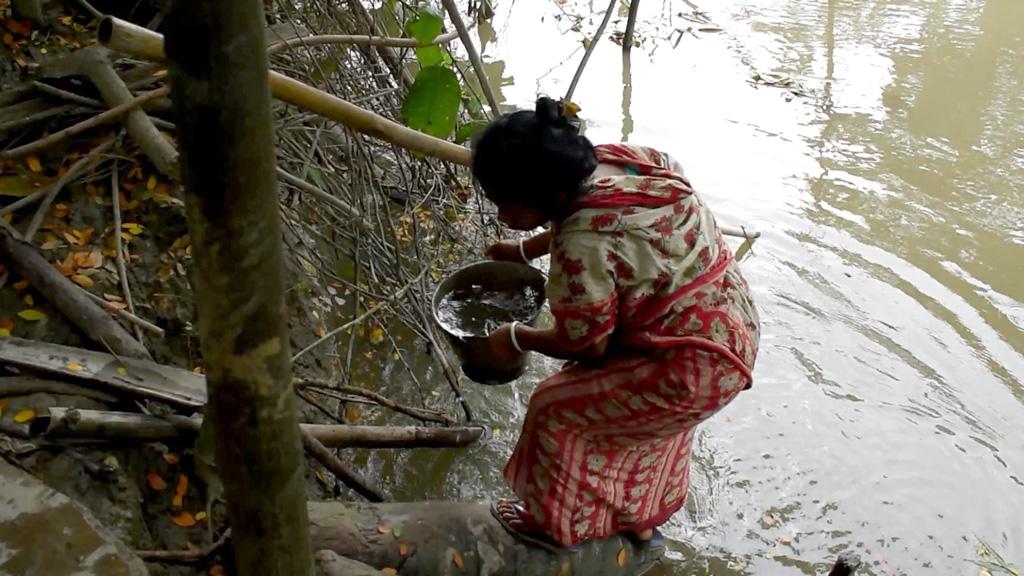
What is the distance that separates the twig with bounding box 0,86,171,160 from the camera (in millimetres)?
2691

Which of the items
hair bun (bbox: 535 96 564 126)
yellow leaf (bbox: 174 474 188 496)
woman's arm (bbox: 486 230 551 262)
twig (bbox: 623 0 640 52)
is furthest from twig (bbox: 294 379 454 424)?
twig (bbox: 623 0 640 52)

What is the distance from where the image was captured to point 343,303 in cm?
410

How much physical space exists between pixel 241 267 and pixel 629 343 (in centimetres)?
158

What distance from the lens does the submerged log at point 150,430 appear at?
6.84 feet

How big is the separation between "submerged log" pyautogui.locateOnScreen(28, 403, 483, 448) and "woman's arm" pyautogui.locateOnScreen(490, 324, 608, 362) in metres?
0.62

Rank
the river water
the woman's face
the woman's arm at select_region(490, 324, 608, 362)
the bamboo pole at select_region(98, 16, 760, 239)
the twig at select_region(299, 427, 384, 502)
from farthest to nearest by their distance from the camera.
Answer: the river water
the twig at select_region(299, 427, 384, 502)
the woman's arm at select_region(490, 324, 608, 362)
the woman's face
the bamboo pole at select_region(98, 16, 760, 239)

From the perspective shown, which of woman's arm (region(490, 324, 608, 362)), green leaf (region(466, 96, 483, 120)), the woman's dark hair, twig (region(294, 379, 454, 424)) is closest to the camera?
the woman's dark hair

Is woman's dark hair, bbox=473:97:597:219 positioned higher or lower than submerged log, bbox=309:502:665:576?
higher

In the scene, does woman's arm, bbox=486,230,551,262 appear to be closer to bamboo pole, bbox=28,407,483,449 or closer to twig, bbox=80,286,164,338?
bamboo pole, bbox=28,407,483,449

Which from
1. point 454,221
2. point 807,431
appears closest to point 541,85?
point 454,221

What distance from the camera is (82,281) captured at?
2.70 metres

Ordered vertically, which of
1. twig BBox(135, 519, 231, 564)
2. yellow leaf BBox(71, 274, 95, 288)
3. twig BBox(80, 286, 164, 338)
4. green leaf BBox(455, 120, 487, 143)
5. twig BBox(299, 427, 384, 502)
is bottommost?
twig BBox(299, 427, 384, 502)

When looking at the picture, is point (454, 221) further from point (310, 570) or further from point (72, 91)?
point (310, 570)

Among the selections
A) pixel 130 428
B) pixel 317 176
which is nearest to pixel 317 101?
pixel 130 428
